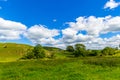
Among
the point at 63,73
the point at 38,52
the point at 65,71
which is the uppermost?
the point at 38,52

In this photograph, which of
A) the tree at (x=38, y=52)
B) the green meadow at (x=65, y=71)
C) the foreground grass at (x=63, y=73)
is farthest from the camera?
the tree at (x=38, y=52)

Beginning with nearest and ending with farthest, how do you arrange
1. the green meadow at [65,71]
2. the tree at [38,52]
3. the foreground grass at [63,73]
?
the foreground grass at [63,73], the green meadow at [65,71], the tree at [38,52]

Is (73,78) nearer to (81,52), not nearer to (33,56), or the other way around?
(33,56)

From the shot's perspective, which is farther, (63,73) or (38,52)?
(38,52)

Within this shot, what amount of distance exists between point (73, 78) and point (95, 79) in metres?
2.39

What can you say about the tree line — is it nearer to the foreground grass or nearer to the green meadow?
the green meadow

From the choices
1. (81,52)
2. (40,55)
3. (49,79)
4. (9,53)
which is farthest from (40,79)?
(9,53)

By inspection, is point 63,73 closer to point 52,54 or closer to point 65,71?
point 65,71

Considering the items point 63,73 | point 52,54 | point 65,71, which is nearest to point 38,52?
point 52,54

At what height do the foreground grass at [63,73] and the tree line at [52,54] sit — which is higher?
the tree line at [52,54]

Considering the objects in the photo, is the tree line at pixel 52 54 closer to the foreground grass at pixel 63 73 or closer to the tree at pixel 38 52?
the tree at pixel 38 52

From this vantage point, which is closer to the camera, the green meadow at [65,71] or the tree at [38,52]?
the green meadow at [65,71]

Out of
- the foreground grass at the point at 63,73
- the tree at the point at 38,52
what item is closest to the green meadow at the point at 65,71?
the foreground grass at the point at 63,73

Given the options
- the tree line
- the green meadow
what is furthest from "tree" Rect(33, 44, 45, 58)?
the green meadow
